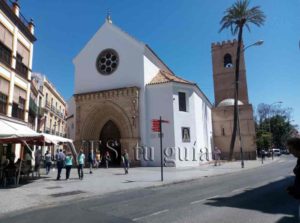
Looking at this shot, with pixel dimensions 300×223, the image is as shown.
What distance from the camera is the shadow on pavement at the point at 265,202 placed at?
6.75 metres

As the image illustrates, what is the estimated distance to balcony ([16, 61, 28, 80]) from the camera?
66.3ft

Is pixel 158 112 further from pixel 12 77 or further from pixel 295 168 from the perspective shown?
pixel 295 168

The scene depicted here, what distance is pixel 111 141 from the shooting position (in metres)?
27.1

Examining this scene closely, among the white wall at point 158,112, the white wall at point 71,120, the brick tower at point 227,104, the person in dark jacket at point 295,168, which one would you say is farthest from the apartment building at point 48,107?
the person in dark jacket at point 295,168

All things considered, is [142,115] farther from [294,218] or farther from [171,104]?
[294,218]

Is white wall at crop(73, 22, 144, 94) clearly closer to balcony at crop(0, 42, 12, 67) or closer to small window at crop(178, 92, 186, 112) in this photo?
small window at crop(178, 92, 186, 112)

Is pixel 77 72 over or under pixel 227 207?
over

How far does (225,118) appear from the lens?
39.9m

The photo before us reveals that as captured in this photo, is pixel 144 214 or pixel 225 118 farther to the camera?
pixel 225 118

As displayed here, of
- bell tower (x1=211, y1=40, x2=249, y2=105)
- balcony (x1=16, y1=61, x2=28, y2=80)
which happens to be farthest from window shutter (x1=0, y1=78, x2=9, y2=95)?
bell tower (x1=211, y1=40, x2=249, y2=105)

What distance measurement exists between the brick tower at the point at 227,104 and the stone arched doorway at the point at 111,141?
17.5 metres

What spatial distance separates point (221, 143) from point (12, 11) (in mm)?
30824

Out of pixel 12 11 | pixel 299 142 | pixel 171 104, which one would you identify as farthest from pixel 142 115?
pixel 299 142

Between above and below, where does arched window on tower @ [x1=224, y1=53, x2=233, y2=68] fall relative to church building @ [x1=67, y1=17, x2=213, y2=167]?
above
